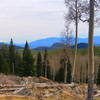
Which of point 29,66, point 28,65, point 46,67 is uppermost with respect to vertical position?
point 28,65

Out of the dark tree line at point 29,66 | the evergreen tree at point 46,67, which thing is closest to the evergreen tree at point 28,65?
the dark tree line at point 29,66

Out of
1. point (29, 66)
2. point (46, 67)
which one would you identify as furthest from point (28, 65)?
point (46, 67)

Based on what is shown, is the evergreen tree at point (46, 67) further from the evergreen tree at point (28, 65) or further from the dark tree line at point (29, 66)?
the evergreen tree at point (28, 65)

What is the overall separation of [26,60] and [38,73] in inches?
255

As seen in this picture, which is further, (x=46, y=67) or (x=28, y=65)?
(x=46, y=67)

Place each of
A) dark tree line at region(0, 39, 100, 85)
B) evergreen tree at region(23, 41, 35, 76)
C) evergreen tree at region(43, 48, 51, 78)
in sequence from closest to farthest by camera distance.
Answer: evergreen tree at region(23, 41, 35, 76) → dark tree line at region(0, 39, 100, 85) → evergreen tree at region(43, 48, 51, 78)

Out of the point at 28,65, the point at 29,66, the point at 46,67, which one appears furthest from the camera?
the point at 46,67

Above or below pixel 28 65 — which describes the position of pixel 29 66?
below

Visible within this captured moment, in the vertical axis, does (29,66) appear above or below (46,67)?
above

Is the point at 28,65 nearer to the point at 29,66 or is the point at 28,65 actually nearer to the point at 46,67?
the point at 29,66

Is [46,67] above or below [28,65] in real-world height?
below

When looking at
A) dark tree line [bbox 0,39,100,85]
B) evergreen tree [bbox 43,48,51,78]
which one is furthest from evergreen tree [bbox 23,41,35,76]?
evergreen tree [bbox 43,48,51,78]

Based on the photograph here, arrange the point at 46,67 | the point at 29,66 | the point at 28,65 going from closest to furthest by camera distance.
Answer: the point at 29,66, the point at 28,65, the point at 46,67

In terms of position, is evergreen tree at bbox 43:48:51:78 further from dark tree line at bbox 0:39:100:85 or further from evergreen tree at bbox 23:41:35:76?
evergreen tree at bbox 23:41:35:76
